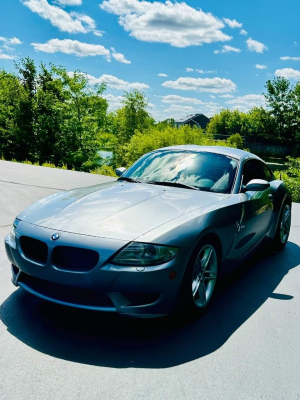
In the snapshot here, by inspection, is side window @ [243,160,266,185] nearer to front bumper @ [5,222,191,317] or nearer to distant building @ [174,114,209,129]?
front bumper @ [5,222,191,317]

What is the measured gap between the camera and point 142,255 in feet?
10.1

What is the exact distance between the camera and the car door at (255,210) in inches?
181

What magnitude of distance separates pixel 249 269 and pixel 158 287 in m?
2.53

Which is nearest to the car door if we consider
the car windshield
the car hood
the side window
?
the side window

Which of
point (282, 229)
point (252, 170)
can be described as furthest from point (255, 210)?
point (282, 229)

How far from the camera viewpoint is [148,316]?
3.17 meters

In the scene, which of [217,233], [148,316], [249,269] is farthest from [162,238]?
[249,269]

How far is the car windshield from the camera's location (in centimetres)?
452

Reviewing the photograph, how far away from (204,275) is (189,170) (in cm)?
137

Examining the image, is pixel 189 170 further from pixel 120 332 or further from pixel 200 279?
pixel 120 332

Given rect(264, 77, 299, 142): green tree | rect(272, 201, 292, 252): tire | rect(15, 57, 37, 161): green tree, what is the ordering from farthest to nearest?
rect(264, 77, 299, 142): green tree, rect(15, 57, 37, 161): green tree, rect(272, 201, 292, 252): tire

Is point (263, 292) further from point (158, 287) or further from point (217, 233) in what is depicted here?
point (158, 287)

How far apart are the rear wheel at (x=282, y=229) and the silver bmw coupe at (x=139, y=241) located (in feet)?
4.84

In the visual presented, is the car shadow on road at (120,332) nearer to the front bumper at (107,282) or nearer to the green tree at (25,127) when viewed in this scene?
the front bumper at (107,282)
